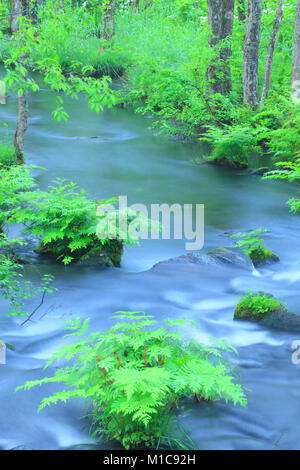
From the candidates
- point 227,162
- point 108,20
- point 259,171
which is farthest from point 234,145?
point 108,20

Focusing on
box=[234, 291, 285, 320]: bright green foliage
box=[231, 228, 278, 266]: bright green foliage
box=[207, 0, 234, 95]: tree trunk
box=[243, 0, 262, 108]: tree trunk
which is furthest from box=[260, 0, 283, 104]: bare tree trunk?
box=[234, 291, 285, 320]: bright green foliage

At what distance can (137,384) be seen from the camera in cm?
378

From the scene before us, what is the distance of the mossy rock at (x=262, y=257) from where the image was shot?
834 centimetres

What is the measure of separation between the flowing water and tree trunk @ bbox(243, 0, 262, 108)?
8.53 feet

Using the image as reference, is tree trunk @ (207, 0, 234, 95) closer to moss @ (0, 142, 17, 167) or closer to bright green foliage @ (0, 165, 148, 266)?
moss @ (0, 142, 17, 167)

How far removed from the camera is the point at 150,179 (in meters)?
13.5

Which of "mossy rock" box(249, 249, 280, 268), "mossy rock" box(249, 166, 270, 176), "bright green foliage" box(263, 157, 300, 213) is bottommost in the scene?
"mossy rock" box(249, 166, 270, 176)

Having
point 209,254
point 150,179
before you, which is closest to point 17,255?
point 209,254

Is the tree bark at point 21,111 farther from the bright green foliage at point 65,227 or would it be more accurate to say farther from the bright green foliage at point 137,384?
the bright green foliage at point 137,384

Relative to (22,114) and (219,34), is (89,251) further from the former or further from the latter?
(219,34)

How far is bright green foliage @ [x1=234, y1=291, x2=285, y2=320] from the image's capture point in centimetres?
629

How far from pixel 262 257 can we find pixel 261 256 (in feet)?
0.08

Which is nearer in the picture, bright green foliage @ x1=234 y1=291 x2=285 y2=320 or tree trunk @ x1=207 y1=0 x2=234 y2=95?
bright green foliage @ x1=234 y1=291 x2=285 y2=320
